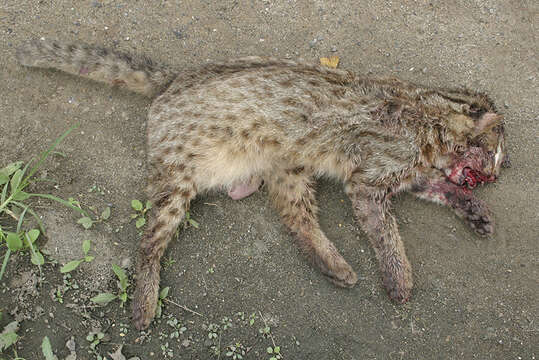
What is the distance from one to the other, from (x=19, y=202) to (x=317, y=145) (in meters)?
2.68

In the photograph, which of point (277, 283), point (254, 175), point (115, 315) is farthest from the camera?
point (254, 175)

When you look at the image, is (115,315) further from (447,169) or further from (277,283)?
(447,169)

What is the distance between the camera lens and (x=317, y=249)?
4125mm

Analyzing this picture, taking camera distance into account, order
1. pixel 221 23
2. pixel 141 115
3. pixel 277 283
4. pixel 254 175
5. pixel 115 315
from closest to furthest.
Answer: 1. pixel 115 315
2. pixel 277 283
3. pixel 254 175
4. pixel 141 115
5. pixel 221 23

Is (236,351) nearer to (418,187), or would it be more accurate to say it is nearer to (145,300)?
(145,300)

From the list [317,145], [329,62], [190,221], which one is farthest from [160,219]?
[329,62]

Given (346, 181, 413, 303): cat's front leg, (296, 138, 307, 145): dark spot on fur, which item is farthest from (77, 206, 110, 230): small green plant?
(346, 181, 413, 303): cat's front leg

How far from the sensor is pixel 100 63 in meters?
4.39

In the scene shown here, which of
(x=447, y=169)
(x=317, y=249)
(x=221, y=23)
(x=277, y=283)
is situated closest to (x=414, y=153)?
(x=447, y=169)

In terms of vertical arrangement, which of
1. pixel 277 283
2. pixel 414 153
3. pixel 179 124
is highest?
pixel 414 153

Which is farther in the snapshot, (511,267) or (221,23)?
(221,23)

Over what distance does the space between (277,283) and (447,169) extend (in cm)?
190

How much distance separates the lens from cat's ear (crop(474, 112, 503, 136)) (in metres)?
4.05

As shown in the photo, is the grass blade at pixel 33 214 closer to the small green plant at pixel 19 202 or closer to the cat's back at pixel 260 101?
the small green plant at pixel 19 202
